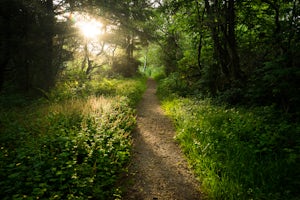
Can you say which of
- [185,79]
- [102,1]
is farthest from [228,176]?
[185,79]

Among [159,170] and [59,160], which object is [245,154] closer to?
[159,170]

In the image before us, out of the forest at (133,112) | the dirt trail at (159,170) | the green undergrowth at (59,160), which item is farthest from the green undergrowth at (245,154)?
the green undergrowth at (59,160)

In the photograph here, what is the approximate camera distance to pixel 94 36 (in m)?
18.4

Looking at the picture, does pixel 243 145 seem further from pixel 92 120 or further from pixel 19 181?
pixel 19 181

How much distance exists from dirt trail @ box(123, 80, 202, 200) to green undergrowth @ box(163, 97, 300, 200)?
32cm

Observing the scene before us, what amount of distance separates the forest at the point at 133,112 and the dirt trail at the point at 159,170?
31 centimetres

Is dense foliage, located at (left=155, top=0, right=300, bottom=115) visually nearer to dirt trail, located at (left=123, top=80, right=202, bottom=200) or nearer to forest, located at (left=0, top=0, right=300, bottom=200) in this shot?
forest, located at (left=0, top=0, right=300, bottom=200)

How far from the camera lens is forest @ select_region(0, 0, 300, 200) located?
3.48m

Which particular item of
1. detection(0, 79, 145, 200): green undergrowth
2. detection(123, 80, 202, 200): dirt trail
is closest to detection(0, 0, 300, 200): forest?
detection(0, 79, 145, 200): green undergrowth

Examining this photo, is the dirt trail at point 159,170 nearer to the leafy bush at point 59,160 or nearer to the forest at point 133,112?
the forest at point 133,112

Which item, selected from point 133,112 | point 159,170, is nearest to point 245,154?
point 159,170

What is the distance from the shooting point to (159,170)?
4906 mm

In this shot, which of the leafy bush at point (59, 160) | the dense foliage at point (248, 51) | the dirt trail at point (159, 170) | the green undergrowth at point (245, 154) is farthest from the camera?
the dense foliage at point (248, 51)

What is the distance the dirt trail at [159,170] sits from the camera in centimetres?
401
